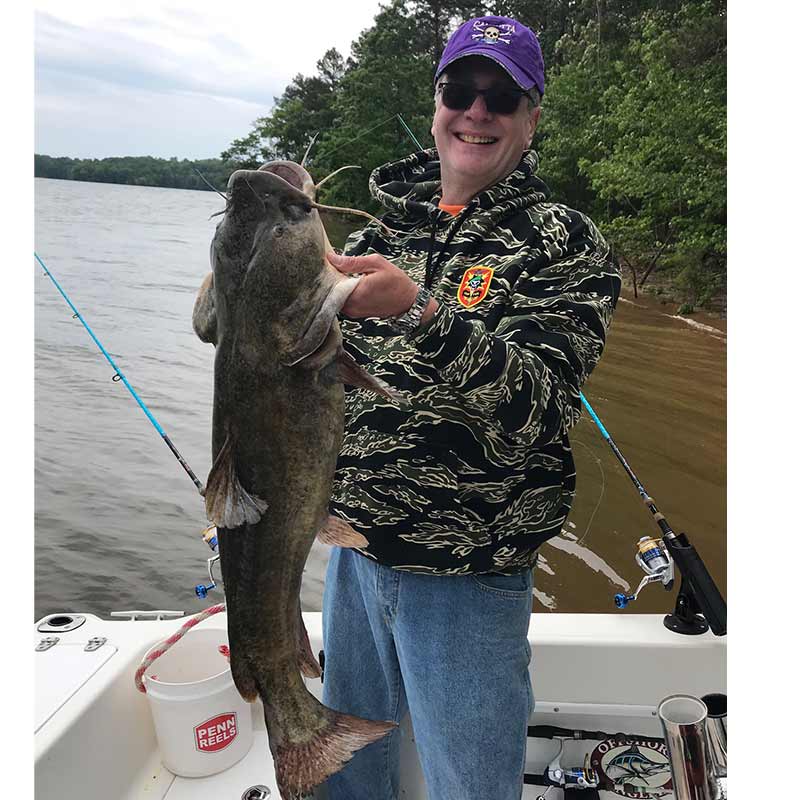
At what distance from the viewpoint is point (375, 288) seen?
4.26ft

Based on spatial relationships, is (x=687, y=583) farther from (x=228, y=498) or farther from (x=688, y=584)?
Answer: (x=228, y=498)

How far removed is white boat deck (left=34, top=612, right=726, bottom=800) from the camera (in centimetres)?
261

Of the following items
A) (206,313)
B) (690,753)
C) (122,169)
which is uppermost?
(122,169)

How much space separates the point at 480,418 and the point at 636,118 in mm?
17283

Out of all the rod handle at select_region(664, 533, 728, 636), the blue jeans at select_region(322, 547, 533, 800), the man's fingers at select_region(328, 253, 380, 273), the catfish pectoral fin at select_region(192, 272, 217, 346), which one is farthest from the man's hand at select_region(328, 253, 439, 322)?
the rod handle at select_region(664, 533, 728, 636)

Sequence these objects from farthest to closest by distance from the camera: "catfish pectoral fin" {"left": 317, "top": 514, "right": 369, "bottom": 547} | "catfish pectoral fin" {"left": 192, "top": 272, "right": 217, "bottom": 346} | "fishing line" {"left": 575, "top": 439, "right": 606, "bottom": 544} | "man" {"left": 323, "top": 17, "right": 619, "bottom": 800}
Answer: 1. "fishing line" {"left": 575, "top": 439, "right": 606, "bottom": 544}
2. "man" {"left": 323, "top": 17, "right": 619, "bottom": 800}
3. "catfish pectoral fin" {"left": 317, "top": 514, "right": 369, "bottom": 547}
4. "catfish pectoral fin" {"left": 192, "top": 272, "right": 217, "bottom": 346}

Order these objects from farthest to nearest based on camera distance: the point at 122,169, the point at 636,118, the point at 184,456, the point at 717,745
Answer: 1. the point at 636,118
2. the point at 184,456
3. the point at 122,169
4. the point at 717,745

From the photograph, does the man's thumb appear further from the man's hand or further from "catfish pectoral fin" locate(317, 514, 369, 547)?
"catfish pectoral fin" locate(317, 514, 369, 547)

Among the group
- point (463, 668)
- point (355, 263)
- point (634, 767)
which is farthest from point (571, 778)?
point (355, 263)

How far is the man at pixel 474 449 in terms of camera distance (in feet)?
5.82

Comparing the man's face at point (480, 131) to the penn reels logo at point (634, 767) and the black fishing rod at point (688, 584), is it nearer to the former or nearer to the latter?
the black fishing rod at point (688, 584)

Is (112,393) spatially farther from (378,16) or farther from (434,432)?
(378,16)

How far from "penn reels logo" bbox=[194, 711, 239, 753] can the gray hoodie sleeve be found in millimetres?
1687

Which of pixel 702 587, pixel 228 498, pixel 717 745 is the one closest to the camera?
pixel 228 498
